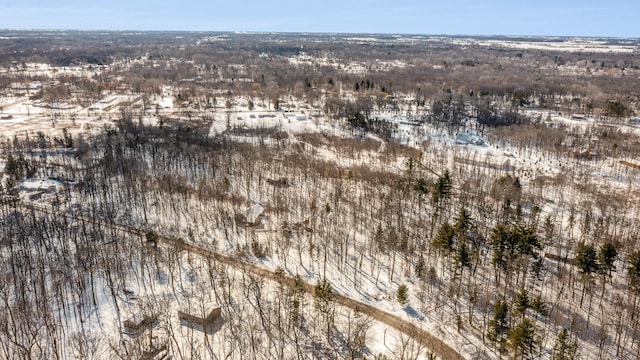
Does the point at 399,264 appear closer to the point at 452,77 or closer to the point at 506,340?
Result: the point at 506,340

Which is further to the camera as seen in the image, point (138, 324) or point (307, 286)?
point (307, 286)

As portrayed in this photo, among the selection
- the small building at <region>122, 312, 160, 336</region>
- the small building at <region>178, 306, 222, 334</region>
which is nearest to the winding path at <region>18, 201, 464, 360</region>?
the small building at <region>178, 306, 222, 334</region>

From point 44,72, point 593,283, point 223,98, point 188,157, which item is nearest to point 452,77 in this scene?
point 223,98

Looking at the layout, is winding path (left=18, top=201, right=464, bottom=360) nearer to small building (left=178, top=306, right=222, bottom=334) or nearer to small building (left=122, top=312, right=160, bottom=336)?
small building (left=178, top=306, right=222, bottom=334)

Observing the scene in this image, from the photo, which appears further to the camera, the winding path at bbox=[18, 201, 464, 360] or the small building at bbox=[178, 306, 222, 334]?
the small building at bbox=[178, 306, 222, 334]

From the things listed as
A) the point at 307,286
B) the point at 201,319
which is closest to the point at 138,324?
the point at 201,319

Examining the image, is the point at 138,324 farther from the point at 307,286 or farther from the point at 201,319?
the point at 307,286

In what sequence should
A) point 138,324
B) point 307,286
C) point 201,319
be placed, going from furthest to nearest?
point 307,286 < point 201,319 < point 138,324

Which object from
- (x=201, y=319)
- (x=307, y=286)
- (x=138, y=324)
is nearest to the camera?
(x=138, y=324)

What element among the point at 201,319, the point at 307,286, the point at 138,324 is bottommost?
the point at 307,286

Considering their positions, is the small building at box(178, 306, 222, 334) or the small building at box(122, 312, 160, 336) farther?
the small building at box(178, 306, 222, 334)

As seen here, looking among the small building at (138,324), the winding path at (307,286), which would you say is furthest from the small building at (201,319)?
the winding path at (307,286)

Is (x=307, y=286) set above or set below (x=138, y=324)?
below
